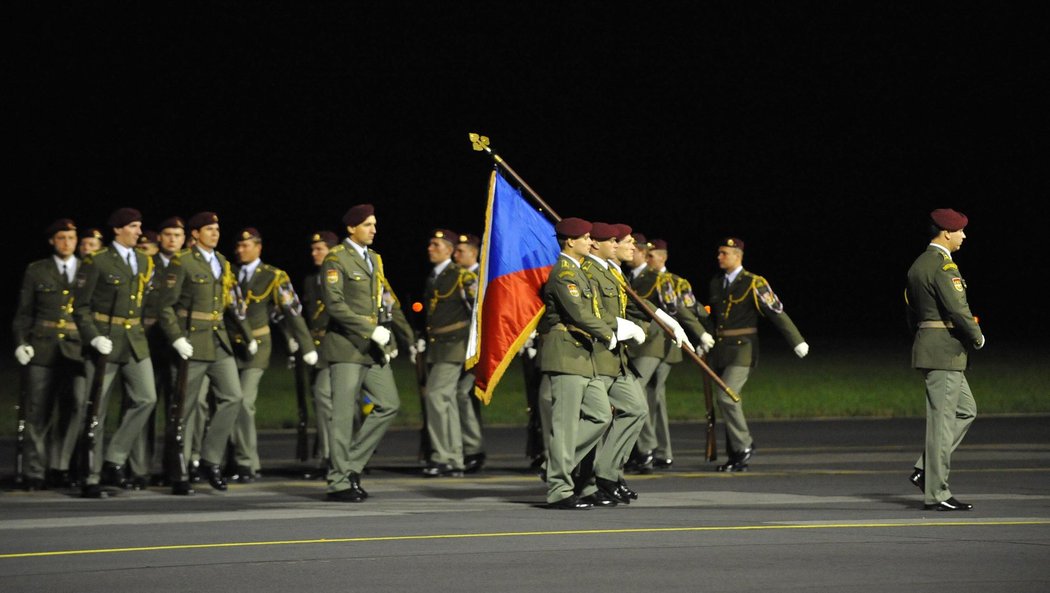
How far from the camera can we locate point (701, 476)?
15.0 m

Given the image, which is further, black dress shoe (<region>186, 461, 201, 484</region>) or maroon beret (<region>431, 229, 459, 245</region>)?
maroon beret (<region>431, 229, 459, 245</region>)

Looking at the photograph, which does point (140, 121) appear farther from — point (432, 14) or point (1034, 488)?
point (1034, 488)

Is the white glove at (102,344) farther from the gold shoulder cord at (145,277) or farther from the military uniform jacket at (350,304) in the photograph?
the military uniform jacket at (350,304)

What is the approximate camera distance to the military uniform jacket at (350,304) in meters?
13.2

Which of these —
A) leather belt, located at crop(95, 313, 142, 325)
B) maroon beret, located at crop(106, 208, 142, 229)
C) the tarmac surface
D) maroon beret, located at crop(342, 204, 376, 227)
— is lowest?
the tarmac surface

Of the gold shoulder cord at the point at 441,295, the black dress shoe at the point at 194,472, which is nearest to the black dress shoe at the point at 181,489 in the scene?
the black dress shoe at the point at 194,472

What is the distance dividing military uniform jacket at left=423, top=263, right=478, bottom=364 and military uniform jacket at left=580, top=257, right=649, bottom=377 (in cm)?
327

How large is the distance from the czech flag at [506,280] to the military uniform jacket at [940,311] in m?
2.94

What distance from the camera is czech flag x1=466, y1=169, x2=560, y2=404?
13.5m

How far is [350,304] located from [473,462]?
328cm

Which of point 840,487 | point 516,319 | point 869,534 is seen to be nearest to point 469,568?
Answer: point 869,534

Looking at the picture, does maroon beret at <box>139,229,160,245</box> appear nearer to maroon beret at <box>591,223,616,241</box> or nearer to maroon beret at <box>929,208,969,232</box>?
maroon beret at <box>591,223,616,241</box>

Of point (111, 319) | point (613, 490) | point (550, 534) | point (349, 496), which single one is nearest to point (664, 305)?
point (613, 490)

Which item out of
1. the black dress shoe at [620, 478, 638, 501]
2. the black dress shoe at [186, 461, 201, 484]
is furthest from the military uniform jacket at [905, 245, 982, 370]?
the black dress shoe at [186, 461, 201, 484]
